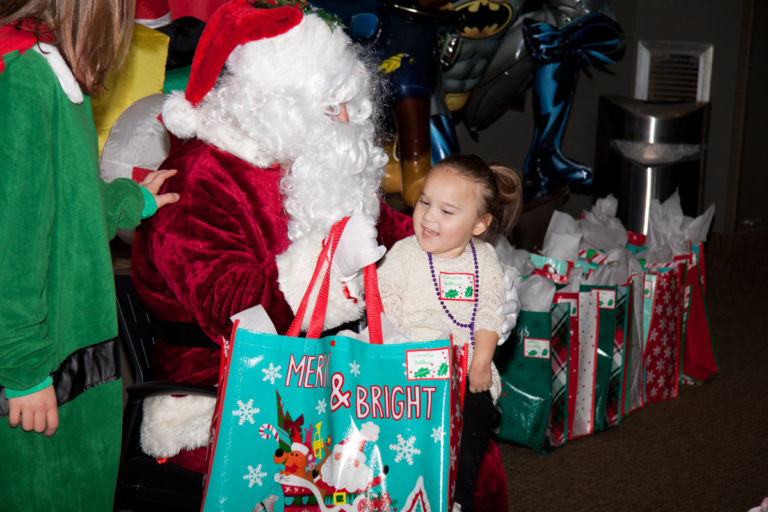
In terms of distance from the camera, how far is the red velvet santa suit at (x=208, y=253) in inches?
48.4

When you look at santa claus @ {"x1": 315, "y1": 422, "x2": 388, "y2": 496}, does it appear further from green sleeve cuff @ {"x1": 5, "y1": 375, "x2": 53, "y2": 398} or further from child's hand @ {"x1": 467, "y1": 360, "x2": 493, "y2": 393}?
green sleeve cuff @ {"x1": 5, "y1": 375, "x2": 53, "y2": 398}

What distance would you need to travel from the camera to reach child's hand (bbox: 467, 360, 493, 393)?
4.40ft

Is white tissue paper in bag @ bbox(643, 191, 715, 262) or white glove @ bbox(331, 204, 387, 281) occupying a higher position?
white glove @ bbox(331, 204, 387, 281)

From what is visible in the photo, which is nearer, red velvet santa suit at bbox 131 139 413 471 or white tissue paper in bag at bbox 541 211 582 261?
red velvet santa suit at bbox 131 139 413 471

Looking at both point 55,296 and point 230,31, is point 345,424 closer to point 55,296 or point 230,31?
point 55,296

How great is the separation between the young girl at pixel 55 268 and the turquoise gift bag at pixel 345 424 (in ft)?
0.67

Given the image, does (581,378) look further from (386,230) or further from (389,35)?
(389,35)

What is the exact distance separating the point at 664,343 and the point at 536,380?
2.48 ft

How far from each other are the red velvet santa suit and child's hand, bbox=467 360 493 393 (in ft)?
1.28

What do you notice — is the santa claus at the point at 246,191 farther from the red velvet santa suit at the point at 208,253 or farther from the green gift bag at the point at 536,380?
the green gift bag at the point at 536,380

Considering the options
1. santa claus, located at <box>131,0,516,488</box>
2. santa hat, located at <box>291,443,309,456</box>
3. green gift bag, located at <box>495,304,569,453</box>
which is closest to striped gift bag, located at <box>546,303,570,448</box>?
green gift bag, located at <box>495,304,569,453</box>

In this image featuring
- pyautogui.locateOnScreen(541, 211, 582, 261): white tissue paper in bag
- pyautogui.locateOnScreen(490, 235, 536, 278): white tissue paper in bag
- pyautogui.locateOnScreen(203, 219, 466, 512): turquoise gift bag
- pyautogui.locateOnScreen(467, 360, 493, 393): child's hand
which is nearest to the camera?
pyautogui.locateOnScreen(203, 219, 466, 512): turquoise gift bag

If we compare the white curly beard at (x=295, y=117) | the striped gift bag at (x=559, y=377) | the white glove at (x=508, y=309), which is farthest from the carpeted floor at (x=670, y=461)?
the white curly beard at (x=295, y=117)

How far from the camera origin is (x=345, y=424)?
3.65 ft
